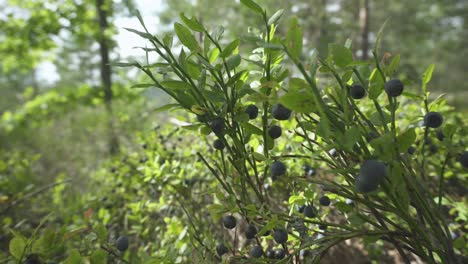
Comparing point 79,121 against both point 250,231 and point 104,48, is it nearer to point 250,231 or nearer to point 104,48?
point 104,48

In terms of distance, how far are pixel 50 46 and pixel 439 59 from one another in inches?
855

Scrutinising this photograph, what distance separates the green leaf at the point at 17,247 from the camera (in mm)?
880

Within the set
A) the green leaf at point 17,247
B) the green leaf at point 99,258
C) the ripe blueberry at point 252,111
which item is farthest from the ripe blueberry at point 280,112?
the green leaf at point 17,247

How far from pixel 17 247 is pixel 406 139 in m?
0.96

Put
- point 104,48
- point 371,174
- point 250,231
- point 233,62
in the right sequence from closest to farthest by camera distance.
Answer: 1. point 371,174
2. point 233,62
3. point 250,231
4. point 104,48

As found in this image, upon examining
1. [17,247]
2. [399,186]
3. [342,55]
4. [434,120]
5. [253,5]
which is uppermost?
[253,5]

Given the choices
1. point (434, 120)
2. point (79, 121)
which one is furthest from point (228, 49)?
point (79, 121)

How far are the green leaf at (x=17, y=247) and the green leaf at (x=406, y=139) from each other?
36.9 inches

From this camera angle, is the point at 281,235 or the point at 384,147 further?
the point at 281,235

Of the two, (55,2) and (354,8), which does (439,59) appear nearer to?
(354,8)

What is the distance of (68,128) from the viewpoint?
687 centimetres

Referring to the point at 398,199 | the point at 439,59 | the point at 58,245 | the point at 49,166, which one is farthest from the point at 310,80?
the point at 439,59

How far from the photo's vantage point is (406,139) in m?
0.56

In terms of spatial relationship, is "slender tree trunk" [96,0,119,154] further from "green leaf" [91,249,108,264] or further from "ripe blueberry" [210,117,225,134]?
"ripe blueberry" [210,117,225,134]
